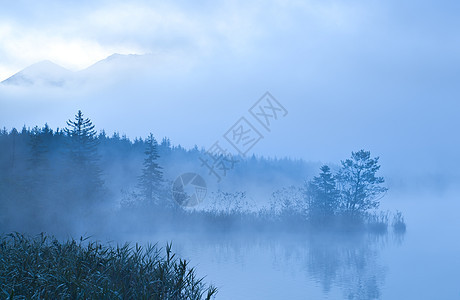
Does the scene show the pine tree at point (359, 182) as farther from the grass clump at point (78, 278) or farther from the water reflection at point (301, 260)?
the grass clump at point (78, 278)

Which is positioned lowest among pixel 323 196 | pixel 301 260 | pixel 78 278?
pixel 301 260

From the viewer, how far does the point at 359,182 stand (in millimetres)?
25781

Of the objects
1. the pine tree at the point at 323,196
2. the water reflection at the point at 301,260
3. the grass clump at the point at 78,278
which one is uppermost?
the pine tree at the point at 323,196


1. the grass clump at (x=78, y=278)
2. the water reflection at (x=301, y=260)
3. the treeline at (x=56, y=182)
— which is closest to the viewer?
the grass clump at (x=78, y=278)

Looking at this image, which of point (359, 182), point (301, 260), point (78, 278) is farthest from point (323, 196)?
point (78, 278)

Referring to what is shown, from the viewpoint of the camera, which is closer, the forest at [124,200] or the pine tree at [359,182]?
the forest at [124,200]

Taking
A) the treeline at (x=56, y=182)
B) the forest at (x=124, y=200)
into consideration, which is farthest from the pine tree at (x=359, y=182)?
the treeline at (x=56, y=182)

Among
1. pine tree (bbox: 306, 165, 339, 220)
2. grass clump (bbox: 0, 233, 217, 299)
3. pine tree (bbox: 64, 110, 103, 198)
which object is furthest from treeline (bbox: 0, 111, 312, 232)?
grass clump (bbox: 0, 233, 217, 299)

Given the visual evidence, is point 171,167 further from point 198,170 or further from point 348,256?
point 348,256

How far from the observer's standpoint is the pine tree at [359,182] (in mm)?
25328

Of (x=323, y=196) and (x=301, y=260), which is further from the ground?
(x=323, y=196)

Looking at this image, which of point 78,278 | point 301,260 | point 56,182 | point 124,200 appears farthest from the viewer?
point 124,200

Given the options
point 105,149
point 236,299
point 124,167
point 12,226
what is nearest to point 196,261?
point 236,299

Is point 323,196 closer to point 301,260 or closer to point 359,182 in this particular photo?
point 359,182
